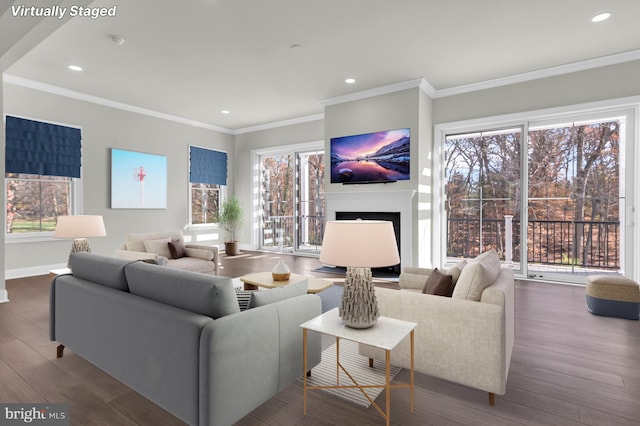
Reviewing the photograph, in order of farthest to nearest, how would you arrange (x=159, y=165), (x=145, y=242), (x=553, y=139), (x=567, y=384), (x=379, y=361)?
(x=159, y=165) → (x=553, y=139) → (x=145, y=242) → (x=379, y=361) → (x=567, y=384)

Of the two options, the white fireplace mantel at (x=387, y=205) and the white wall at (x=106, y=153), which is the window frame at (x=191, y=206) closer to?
the white wall at (x=106, y=153)

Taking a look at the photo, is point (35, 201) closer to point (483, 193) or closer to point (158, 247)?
point (158, 247)

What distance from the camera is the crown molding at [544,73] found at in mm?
4320

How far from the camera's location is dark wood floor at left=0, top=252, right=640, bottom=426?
5.90 ft

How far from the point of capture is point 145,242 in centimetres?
461

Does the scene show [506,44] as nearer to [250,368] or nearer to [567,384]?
[567,384]

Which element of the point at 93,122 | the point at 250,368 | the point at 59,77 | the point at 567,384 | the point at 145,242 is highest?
the point at 59,77

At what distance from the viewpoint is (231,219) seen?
788 cm

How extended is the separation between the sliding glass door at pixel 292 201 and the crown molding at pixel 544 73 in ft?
9.56

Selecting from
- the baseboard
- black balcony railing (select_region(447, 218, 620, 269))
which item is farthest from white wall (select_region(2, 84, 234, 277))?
black balcony railing (select_region(447, 218, 620, 269))

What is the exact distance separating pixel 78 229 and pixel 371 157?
4096mm

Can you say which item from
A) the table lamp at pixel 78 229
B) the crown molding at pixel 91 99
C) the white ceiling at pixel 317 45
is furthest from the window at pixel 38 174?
the table lamp at pixel 78 229

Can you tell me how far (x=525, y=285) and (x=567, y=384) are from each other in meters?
2.95

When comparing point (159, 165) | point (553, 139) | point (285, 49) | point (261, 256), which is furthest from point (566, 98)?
point (159, 165)
